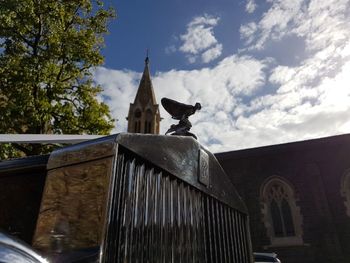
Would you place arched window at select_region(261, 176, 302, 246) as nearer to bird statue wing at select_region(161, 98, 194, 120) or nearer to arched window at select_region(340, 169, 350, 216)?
arched window at select_region(340, 169, 350, 216)

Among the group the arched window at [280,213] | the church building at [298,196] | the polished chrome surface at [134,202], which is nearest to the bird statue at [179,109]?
the polished chrome surface at [134,202]

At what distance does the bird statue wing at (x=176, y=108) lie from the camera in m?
2.55

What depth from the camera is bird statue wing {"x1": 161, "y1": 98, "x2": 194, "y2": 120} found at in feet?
8.37

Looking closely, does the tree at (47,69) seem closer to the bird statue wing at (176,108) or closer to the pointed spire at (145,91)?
the bird statue wing at (176,108)

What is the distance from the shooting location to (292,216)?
14906mm

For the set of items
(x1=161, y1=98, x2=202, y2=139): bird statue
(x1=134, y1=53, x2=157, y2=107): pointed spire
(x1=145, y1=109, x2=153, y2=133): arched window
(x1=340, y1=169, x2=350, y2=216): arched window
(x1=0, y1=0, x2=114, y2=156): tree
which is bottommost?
(x1=161, y1=98, x2=202, y2=139): bird statue

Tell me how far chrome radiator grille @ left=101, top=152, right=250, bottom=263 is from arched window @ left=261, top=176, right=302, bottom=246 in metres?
13.8

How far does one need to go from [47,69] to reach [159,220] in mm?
9274

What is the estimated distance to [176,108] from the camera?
257cm

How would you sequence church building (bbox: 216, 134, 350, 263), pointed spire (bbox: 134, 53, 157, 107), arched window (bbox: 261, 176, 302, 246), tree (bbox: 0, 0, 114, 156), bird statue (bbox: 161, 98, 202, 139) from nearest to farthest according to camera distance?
bird statue (bbox: 161, 98, 202, 139) < tree (bbox: 0, 0, 114, 156) < church building (bbox: 216, 134, 350, 263) < arched window (bbox: 261, 176, 302, 246) < pointed spire (bbox: 134, 53, 157, 107)

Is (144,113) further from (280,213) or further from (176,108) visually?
(176,108)

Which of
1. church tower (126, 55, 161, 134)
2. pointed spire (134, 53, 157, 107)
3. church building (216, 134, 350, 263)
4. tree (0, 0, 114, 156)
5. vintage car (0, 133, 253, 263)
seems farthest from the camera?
pointed spire (134, 53, 157, 107)

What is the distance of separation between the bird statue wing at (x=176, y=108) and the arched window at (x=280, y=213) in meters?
14.1

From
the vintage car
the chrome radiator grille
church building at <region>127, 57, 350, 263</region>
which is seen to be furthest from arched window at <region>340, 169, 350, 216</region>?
the vintage car
